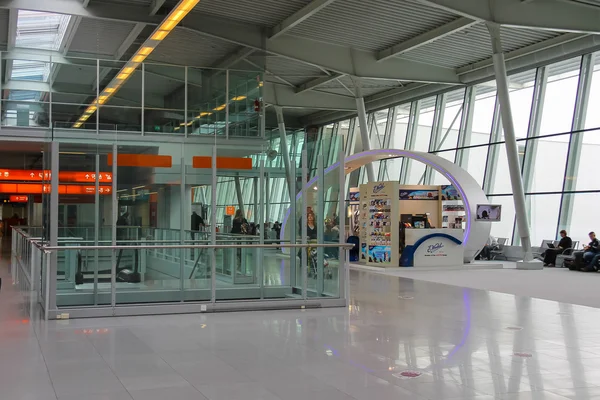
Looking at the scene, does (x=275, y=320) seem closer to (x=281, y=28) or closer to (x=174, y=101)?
(x=174, y=101)

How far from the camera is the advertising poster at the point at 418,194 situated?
892 inches

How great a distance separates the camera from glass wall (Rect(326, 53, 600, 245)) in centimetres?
2309

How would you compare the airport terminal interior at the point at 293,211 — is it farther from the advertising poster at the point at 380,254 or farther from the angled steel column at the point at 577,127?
the advertising poster at the point at 380,254

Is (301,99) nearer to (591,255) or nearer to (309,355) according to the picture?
(591,255)

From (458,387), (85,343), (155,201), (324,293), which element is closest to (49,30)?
(155,201)

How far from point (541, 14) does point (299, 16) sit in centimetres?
681

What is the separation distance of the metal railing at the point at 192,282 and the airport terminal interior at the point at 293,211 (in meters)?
0.03

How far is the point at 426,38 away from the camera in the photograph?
73.1 ft

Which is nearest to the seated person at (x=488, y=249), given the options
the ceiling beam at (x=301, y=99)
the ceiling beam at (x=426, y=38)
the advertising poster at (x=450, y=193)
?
the advertising poster at (x=450, y=193)

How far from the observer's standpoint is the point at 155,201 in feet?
35.6

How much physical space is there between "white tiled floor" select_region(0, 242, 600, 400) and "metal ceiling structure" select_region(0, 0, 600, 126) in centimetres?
1088

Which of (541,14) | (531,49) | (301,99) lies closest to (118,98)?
(541,14)

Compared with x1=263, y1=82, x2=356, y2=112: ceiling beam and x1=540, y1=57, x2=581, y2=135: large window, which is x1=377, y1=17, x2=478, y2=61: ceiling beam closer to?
x1=540, y1=57, x2=581, y2=135: large window

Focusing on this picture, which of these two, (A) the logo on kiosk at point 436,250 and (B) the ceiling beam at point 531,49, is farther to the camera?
(B) the ceiling beam at point 531,49
